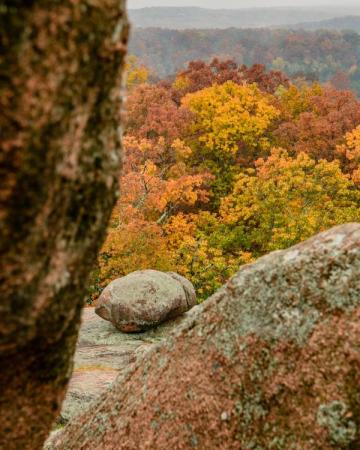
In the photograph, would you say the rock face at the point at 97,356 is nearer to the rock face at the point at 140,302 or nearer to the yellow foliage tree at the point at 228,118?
the rock face at the point at 140,302

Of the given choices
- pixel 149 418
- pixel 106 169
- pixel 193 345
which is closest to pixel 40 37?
pixel 106 169

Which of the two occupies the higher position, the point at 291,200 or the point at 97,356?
the point at 291,200

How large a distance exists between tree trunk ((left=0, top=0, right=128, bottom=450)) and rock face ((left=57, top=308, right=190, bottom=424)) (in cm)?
1039

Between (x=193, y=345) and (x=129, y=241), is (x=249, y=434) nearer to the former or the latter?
(x=193, y=345)

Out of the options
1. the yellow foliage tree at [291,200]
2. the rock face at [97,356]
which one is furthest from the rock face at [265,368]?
the yellow foliage tree at [291,200]

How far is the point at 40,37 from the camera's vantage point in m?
2.72

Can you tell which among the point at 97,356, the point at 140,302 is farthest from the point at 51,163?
the point at 140,302

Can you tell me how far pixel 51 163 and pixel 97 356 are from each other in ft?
54.6

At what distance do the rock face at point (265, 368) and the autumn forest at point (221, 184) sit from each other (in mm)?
20941

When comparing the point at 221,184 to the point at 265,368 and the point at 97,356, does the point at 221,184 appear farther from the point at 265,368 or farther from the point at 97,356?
the point at 265,368

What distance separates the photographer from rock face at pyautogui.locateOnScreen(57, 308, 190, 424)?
14797 millimetres

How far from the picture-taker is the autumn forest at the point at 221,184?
28.3 metres

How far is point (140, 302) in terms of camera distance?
66.2 feet

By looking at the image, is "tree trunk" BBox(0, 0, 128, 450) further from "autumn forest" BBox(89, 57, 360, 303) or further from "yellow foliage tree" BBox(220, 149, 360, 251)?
"yellow foliage tree" BBox(220, 149, 360, 251)
